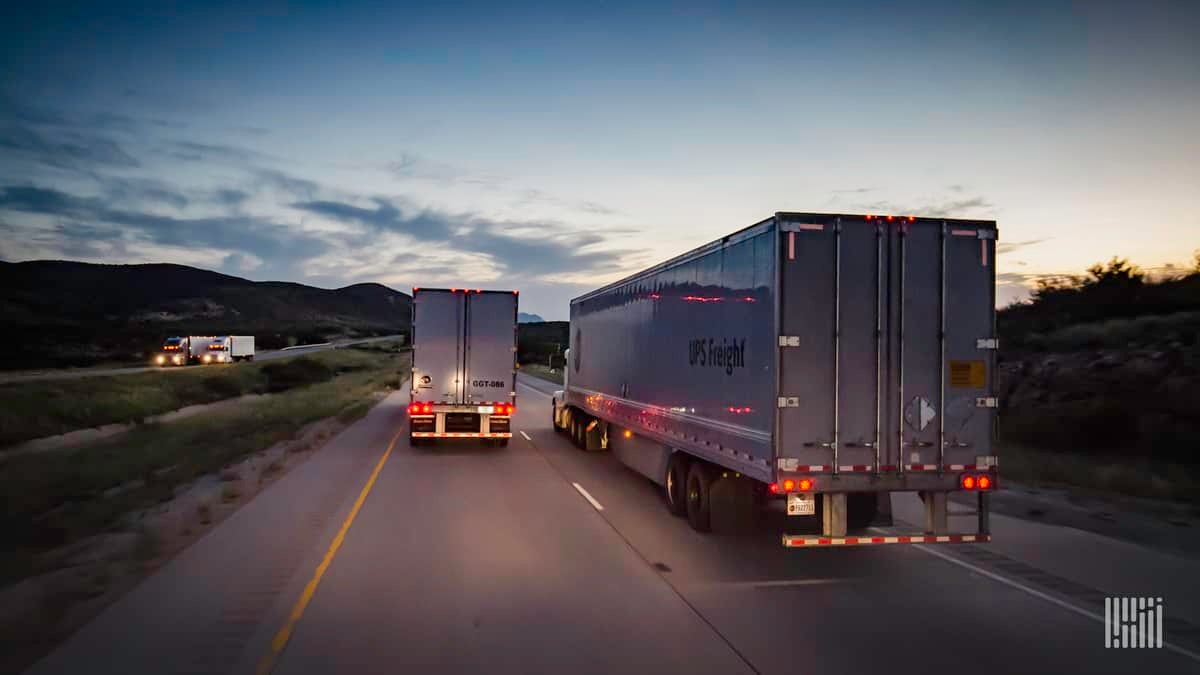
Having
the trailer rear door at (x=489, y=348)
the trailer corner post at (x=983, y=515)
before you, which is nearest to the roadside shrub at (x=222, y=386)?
the trailer rear door at (x=489, y=348)

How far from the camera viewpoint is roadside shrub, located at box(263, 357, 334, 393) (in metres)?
61.3

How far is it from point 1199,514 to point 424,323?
1568 cm

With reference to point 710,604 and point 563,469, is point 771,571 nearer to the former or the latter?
point 710,604

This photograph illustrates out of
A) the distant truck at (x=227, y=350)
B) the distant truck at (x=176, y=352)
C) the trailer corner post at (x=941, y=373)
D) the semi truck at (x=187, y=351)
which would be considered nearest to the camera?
the trailer corner post at (x=941, y=373)

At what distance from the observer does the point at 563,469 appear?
1745cm

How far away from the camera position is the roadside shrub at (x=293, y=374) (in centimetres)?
6132

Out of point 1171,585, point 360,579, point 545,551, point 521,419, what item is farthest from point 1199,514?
point 521,419

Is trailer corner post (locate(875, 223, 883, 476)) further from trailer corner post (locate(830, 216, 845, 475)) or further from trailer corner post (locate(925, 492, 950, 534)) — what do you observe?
trailer corner post (locate(925, 492, 950, 534))

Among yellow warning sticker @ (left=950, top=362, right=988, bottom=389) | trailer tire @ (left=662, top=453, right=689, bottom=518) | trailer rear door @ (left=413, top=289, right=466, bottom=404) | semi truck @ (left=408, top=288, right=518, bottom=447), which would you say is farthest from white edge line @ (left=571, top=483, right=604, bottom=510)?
Result: trailer rear door @ (left=413, top=289, right=466, bottom=404)

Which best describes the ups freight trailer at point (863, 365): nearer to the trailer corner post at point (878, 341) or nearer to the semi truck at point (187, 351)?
the trailer corner post at point (878, 341)

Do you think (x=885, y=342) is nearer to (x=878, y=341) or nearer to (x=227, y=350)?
(x=878, y=341)

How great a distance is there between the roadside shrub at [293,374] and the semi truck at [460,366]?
136 feet

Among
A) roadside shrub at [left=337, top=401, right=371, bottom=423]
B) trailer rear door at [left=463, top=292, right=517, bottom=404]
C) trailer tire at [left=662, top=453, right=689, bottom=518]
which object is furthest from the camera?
roadside shrub at [left=337, top=401, right=371, bottom=423]

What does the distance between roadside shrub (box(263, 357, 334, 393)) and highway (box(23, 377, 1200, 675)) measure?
51.5 m
